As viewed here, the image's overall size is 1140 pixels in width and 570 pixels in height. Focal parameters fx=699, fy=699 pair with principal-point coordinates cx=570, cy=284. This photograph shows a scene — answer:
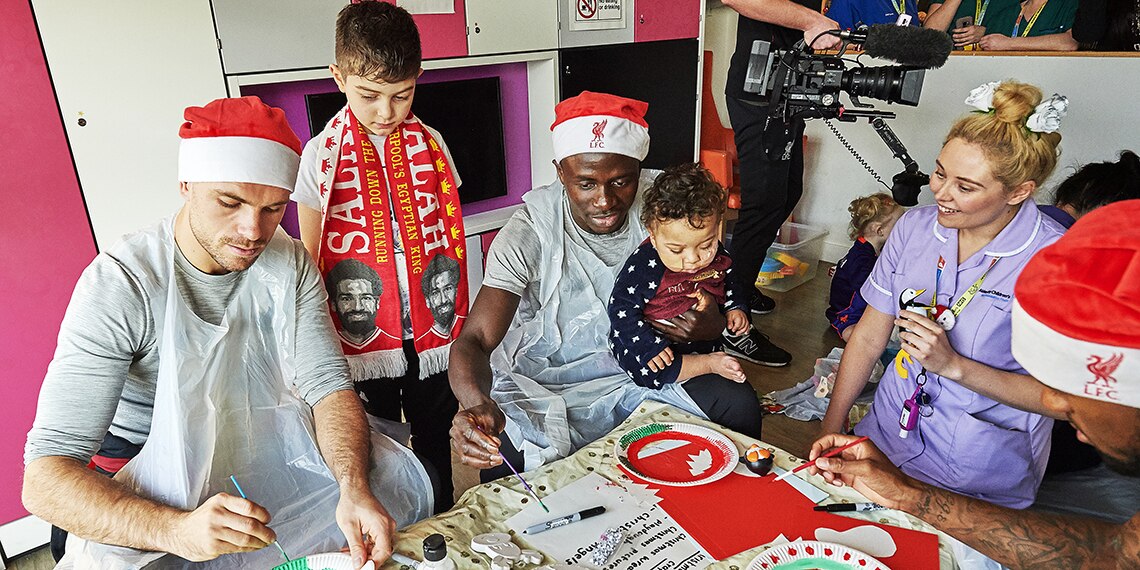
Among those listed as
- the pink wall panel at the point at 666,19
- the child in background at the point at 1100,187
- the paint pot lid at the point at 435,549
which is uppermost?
the pink wall panel at the point at 666,19

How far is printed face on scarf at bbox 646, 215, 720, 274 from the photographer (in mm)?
1540

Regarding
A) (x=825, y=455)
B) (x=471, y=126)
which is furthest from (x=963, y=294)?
(x=471, y=126)

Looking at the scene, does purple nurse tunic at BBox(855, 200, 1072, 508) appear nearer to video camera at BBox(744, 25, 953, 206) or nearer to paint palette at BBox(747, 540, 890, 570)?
paint palette at BBox(747, 540, 890, 570)

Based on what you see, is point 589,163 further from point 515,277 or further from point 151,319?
point 151,319

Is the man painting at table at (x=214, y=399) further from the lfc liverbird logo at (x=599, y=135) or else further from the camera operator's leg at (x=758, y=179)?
the camera operator's leg at (x=758, y=179)

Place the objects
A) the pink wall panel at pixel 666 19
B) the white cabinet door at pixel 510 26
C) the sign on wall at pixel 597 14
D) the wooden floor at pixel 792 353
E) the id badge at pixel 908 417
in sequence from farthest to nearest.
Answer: the pink wall panel at pixel 666 19 → the sign on wall at pixel 597 14 → the white cabinet door at pixel 510 26 → the wooden floor at pixel 792 353 → the id badge at pixel 908 417

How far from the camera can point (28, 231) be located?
1.85 meters

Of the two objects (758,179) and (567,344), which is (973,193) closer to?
(567,344)

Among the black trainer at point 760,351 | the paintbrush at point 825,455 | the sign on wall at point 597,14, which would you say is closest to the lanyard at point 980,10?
the sign on wall at point 597,14

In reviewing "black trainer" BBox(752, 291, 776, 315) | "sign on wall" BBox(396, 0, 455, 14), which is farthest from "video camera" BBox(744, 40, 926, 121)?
"black trainer" BBox(752, 291, 776, 315)

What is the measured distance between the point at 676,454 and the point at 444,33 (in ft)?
6.21

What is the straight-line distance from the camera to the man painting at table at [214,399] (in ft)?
3.45

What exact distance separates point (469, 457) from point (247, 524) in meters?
0.41

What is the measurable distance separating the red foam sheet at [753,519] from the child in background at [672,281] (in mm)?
384
